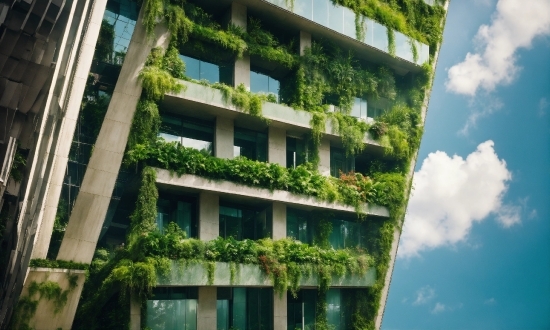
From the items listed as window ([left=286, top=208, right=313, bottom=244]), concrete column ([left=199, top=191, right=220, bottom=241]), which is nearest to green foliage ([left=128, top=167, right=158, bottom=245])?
concrete column ([left=199, top=191, right=220, bottom=241])

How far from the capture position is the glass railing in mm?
26953

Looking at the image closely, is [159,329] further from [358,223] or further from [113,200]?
[358,223]

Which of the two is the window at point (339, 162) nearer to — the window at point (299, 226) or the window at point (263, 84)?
the window at point (299, 226)

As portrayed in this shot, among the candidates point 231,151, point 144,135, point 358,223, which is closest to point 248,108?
point 231,151

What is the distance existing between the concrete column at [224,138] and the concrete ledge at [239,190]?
6.83 feet

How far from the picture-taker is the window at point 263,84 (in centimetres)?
2723

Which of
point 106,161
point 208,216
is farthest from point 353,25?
point 106,161

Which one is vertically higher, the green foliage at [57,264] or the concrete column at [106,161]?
the concrete column at [106,161]

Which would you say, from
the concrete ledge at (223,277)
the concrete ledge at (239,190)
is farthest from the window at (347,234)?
the concrete ledge at (223,277)

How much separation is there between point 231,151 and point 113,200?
5618 mm

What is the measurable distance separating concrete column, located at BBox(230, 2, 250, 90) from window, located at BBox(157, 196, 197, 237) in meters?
6.17

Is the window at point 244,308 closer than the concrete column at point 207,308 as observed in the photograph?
No

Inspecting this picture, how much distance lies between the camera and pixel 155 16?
23.3 meters

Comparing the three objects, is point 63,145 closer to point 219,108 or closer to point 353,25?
point 219,108
